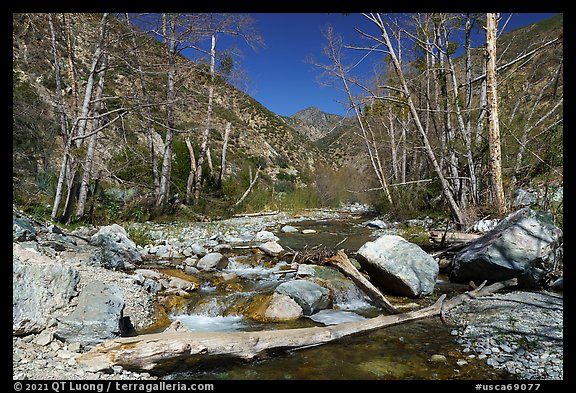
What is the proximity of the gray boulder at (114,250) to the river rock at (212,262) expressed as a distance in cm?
114

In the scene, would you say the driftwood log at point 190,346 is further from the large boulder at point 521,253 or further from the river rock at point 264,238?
the river rock at point 264,238

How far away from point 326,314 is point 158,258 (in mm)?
3949

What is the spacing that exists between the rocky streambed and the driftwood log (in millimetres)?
82

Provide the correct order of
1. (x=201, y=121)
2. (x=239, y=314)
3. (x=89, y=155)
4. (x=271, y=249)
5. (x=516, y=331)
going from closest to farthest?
(x=516, y=331) < (x=239, y=314) < (x=271, y=249) < (x=89, y=155) < (x=201, y=121)

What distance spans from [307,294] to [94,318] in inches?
107

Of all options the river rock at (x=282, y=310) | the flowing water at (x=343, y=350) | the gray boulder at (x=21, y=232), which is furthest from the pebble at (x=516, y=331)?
the gray boulder at (x=21, y=232)

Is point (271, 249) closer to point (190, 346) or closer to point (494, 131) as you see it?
point (190, 346)

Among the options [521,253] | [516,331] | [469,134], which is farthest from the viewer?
[469,134]

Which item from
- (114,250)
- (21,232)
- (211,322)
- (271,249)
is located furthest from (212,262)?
(21,232)

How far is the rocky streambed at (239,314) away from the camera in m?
2.83

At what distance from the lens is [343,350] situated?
341 cm

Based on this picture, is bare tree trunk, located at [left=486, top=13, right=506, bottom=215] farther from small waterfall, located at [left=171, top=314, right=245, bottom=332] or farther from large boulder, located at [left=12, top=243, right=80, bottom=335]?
large boulder, located at [left=12, top=243, right=80, bottom=335]

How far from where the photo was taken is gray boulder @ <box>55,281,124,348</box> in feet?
9.62
